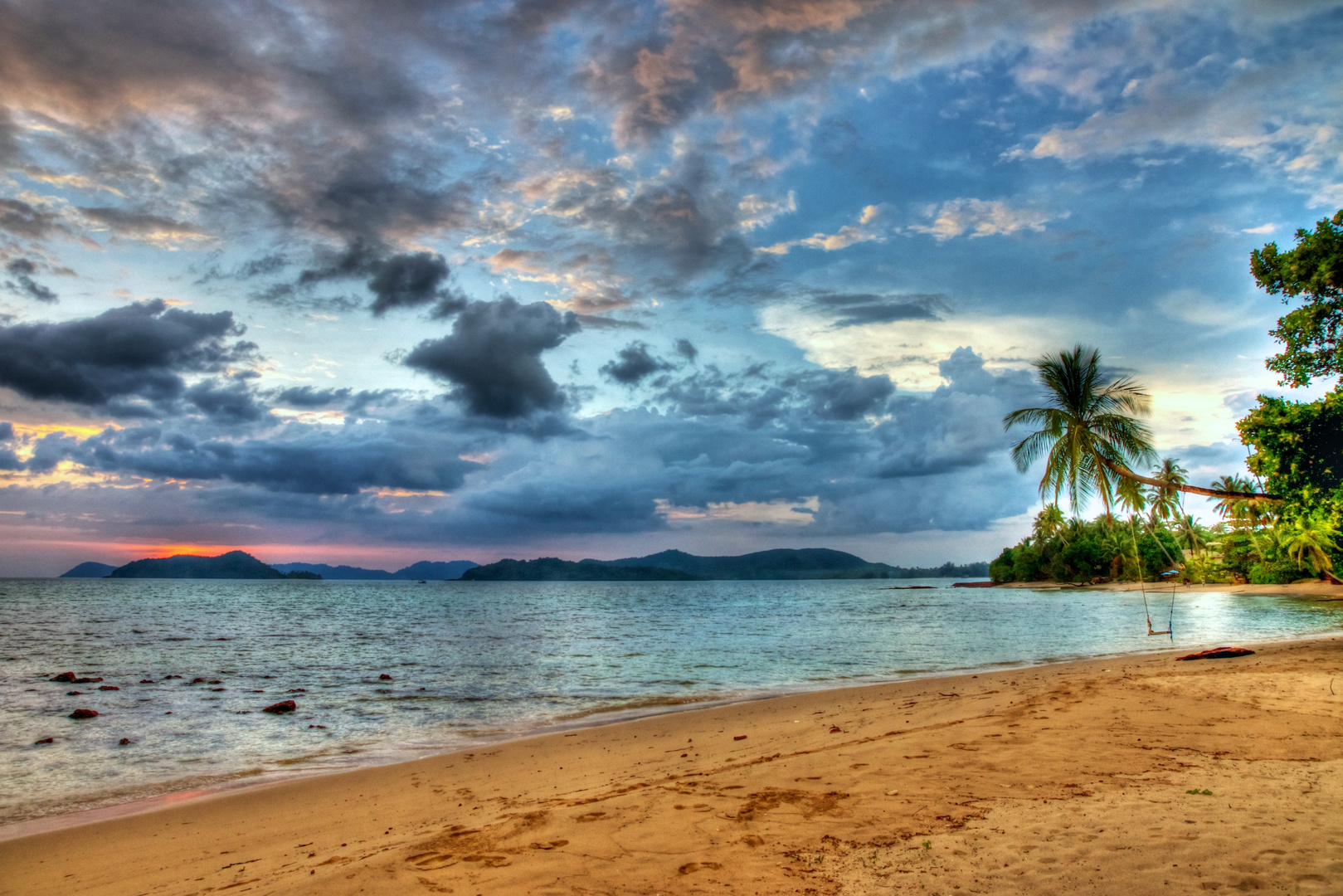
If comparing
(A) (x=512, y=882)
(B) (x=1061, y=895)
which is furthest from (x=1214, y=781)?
(A) (x=512, y=882)

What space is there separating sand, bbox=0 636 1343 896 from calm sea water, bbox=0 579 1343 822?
11.2ft

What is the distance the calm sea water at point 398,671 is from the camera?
42.3 feet

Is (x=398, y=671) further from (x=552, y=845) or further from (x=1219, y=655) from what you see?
(x=1219, y=655)

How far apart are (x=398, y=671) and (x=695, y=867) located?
914 inches

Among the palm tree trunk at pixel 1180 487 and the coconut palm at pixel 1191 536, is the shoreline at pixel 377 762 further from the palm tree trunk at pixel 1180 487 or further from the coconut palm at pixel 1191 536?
the coconut palm at pixel 1191 536

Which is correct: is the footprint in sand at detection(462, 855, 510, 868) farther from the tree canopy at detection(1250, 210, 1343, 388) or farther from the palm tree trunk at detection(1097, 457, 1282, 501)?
the tree canopy at detection(1250, 210, 1343, 388)

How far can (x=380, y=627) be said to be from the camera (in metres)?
51.4

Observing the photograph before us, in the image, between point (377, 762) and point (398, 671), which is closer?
point (377, 762)

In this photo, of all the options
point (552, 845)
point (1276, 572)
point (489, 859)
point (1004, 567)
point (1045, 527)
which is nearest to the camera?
point (489, 859)

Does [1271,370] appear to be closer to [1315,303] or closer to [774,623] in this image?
[1315,303]

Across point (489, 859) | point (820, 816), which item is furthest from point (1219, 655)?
point (489, 859)

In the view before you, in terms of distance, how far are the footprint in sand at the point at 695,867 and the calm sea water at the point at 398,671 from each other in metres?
9.08

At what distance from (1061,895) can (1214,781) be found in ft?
12.6

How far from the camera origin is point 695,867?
217 inches
